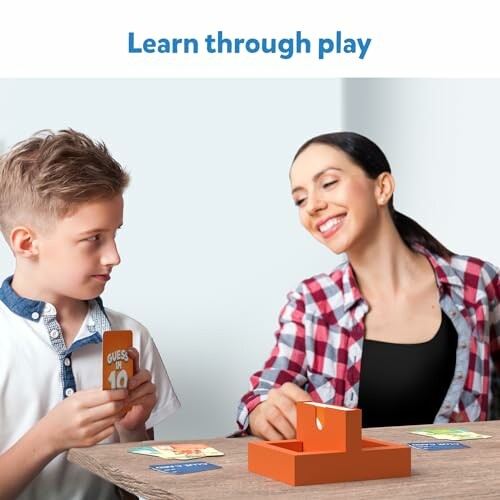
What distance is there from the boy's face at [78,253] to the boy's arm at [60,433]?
0.95 ft

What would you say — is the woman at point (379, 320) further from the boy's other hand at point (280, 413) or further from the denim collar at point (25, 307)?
the denim collar at point (25, 307)

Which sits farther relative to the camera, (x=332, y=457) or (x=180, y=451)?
(x=180, y=451)

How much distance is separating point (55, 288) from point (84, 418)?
13.6 inches

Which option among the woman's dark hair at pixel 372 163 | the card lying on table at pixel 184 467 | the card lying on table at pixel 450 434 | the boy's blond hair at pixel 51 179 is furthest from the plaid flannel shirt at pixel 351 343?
the card lying on table at pixel 184 467

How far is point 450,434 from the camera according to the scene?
192 cm

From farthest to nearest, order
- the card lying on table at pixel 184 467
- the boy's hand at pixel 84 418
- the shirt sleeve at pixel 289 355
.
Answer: the shirt sleeve at pixel 289 355 → the boy's hand at pixel 84 418 → the card lying on table at pixel 184 467

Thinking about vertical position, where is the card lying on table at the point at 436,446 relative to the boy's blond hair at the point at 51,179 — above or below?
below

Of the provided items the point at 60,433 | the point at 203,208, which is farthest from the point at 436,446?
the point at 203,208

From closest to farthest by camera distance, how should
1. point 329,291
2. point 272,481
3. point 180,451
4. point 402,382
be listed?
point 272,481, point 180,451, point 402,382, point 329,291

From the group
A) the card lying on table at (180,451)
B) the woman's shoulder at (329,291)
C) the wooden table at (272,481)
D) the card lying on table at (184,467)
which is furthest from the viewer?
the woman's shoulder at (329,291)

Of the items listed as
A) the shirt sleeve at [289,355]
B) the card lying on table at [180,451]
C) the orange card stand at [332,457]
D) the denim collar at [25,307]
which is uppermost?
the denim collar at [25,307]

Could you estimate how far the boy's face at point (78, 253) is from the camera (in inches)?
78.6

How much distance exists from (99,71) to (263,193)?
1.86 ft

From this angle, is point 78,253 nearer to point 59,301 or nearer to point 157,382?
point 59,301
